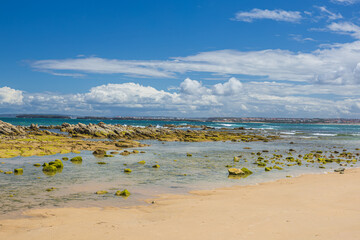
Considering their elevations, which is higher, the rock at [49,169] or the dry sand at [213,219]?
the dry sand at [213,219]

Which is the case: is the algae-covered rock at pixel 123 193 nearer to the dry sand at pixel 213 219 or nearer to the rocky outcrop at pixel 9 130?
the dry sand at pixel 213 219

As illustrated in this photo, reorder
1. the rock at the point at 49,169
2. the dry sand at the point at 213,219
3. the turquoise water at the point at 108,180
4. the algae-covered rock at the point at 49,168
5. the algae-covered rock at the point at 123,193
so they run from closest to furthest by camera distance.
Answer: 1. the dry sand at the point at 213,219
2. the turquoise water at the point at 108,180
3. the algae-covered rock at the point at 123,193
4. the rock at the point at 49,169
5. the algae-covered rock at the point at 49,168

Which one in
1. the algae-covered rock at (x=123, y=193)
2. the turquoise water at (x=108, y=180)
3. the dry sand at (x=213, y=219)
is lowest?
the turquoise water at (x=108, y=180)

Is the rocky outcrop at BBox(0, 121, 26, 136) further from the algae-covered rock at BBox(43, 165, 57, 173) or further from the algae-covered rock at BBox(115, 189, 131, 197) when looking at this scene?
the algae-covered rock at BBox(115, 189, 131, 197)

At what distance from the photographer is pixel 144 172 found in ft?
70.2

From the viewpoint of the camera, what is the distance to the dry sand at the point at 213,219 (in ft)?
29.6

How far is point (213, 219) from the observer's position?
10664 mm

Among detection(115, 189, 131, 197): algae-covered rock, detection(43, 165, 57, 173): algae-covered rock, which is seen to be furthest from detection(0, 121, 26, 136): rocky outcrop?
detection(115, 189, 131, 197): algae-covered rock

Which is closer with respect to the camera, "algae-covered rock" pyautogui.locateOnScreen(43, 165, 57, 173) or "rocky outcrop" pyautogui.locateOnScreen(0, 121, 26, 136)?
"algae-covered rock" pyautogui.locateOnScreen(43, 165, 57, 173)

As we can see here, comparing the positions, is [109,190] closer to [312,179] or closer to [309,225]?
[309,225]

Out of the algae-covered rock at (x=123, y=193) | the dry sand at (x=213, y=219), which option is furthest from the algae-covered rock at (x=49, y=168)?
the dry sand at (x=213, y=219)

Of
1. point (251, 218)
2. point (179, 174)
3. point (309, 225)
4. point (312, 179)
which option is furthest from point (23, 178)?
point (312, 179)

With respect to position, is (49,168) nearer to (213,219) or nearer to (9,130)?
(213,219)

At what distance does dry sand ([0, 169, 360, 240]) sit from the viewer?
29.6 feet
